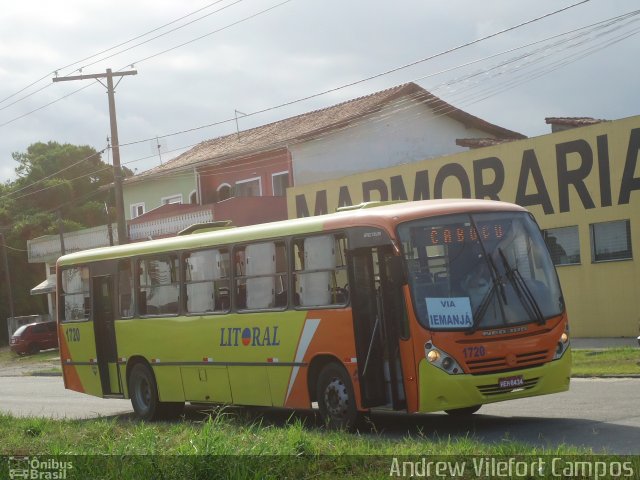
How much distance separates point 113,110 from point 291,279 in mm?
25190

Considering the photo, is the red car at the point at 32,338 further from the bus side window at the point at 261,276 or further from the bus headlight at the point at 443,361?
the bus headlight at the point at 443,361

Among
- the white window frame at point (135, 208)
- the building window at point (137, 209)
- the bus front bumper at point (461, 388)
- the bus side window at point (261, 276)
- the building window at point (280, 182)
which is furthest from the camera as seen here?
the building window at point (137, 209)

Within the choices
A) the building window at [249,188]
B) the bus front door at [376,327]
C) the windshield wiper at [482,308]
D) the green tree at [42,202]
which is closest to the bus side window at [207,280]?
the bus front door at [376,327]

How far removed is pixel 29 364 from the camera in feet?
152

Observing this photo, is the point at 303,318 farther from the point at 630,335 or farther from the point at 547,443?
the point at 630,335

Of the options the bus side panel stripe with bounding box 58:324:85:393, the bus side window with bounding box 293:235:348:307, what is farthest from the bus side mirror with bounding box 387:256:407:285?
the bus side panel stripe with bounding box 58:324:85:393

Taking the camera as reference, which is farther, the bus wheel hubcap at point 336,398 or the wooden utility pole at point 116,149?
the wooden utility pole at point 116,149

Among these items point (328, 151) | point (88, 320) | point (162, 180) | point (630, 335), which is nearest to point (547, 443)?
point (88, 320)

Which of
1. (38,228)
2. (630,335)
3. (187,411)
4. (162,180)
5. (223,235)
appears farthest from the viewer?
(38,228)

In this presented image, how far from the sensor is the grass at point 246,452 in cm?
967

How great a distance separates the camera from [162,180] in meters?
55.2

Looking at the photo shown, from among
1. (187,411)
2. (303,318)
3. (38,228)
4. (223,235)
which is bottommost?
(187,411)

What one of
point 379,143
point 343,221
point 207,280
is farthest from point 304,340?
point 379,143

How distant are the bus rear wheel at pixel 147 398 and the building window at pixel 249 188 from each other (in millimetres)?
29186
